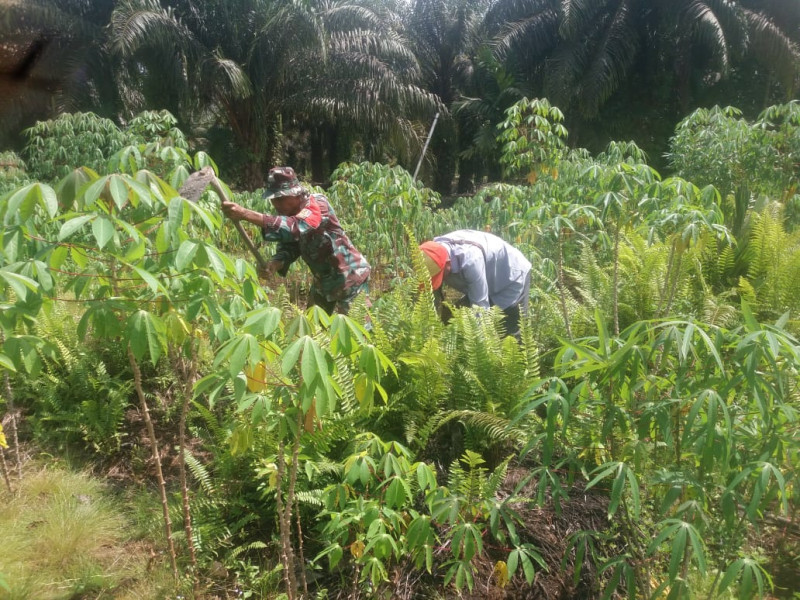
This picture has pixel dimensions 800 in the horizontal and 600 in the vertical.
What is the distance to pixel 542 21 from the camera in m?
15.7

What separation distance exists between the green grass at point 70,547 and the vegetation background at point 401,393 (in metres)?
0.01

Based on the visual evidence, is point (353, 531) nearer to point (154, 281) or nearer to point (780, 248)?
point (154, 281)

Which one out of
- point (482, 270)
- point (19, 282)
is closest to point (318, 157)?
point (482, 270)

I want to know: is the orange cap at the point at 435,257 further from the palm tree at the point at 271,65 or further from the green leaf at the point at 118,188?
the palm tree at the point at 271,65

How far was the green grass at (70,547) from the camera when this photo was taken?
1.98 meters

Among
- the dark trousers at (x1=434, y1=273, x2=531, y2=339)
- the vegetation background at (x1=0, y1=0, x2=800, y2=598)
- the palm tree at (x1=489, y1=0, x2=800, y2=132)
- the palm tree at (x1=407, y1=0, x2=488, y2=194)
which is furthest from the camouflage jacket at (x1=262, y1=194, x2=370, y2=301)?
the palm tree at (x1=407, y1=0, x2=488, y2=194)

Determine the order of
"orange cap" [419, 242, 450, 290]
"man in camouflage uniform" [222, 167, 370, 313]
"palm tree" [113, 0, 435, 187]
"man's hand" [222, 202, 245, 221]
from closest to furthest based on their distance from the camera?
"man's hand" [222, 202, 245, 221]
"man in camouflage uniform" [222, 167, 370, 313]
"orange cap" [419, 242, 450, 290]
"palm tree" [113, 0, 435, 187]

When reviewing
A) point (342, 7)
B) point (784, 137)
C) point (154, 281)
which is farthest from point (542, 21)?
point (154, 281)

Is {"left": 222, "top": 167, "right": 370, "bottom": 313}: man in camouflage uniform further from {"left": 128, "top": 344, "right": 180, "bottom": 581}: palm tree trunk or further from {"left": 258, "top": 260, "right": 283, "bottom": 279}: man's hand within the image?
{"left": 128, "top": 344, "right": 180, "bottom": 581}: palm tree trunk

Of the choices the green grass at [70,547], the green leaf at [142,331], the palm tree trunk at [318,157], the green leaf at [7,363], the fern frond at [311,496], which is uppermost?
the palm tree trunk at [318,157]

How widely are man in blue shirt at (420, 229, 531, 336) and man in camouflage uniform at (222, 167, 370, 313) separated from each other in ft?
1.45

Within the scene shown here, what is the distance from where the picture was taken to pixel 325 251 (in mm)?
3174

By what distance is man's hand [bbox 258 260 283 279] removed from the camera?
302cm

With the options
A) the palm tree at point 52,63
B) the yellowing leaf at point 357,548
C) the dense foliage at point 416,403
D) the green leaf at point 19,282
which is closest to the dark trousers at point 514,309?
the dense foliage at point 416,403
